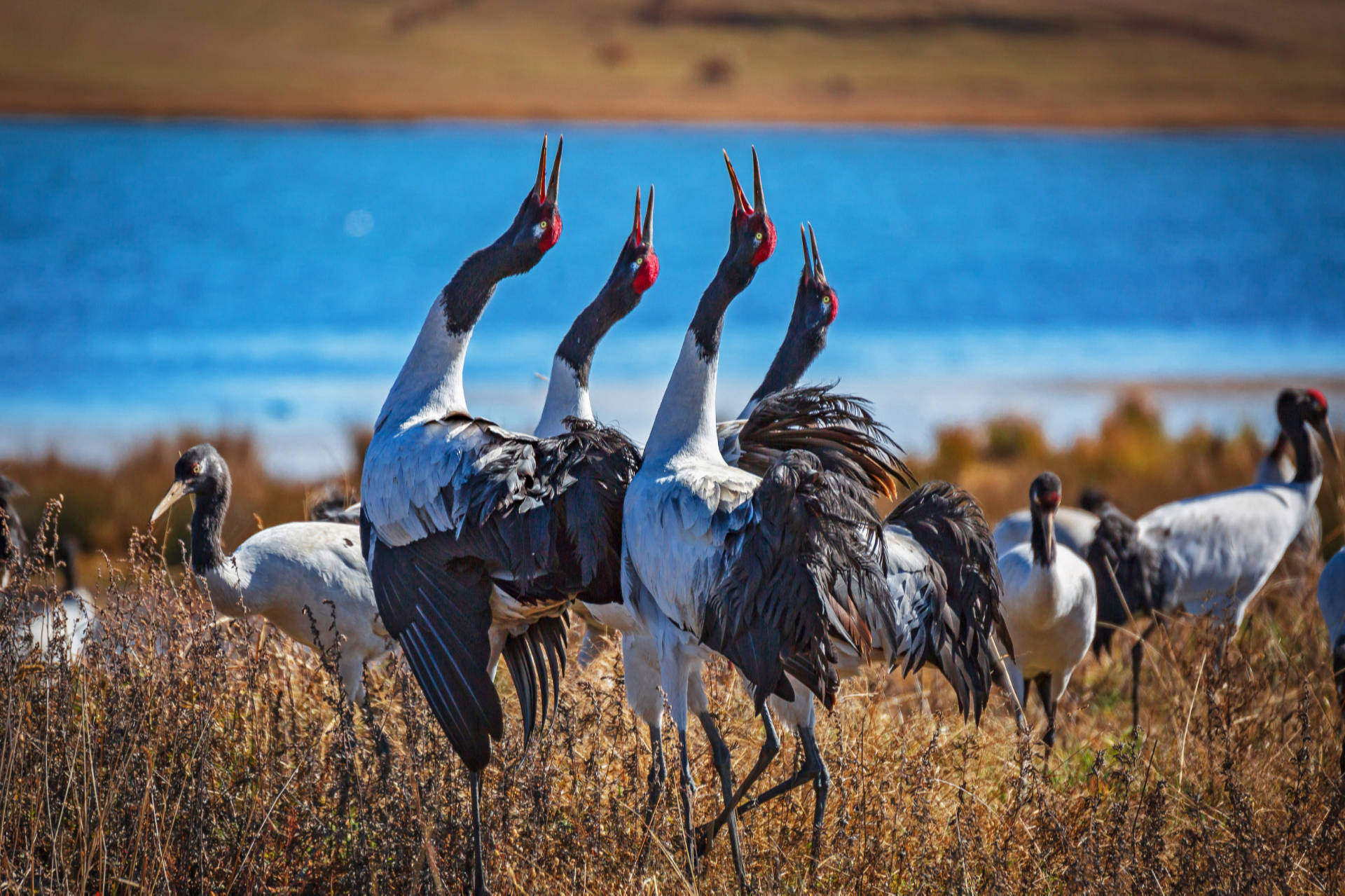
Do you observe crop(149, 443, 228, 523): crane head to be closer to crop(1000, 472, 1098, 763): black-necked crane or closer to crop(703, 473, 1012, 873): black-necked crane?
crop(703, 473, 1012, 873): black-necked crane

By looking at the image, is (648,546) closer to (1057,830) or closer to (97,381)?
(1057,830)

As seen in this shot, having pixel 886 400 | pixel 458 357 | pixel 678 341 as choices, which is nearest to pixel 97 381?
pixel 678 341

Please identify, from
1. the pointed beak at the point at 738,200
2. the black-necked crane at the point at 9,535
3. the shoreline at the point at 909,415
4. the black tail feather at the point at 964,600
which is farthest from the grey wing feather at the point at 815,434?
the shoreline at the point at 909,415

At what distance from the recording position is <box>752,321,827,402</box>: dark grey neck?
5203 mm

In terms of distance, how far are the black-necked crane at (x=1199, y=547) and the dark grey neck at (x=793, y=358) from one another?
172 cm

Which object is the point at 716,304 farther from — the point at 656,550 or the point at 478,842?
the point at 478,842

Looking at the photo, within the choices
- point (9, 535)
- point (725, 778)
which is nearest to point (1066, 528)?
point (725, 778)

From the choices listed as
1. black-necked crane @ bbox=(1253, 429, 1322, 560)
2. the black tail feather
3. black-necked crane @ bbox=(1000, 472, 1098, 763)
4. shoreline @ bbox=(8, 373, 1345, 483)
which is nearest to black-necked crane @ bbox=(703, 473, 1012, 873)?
the black tail feather

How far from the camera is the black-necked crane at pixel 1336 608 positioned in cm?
465

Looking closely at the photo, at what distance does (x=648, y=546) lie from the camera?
10.8ft

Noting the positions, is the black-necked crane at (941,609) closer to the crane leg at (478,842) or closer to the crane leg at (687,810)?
the crane leg at (687,810)

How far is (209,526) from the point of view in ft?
15.2

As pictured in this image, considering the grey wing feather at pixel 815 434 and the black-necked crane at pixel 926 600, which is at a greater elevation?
the grey wing feather at pixel 815 434

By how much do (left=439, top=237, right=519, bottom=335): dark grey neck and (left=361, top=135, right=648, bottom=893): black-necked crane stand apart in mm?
303
